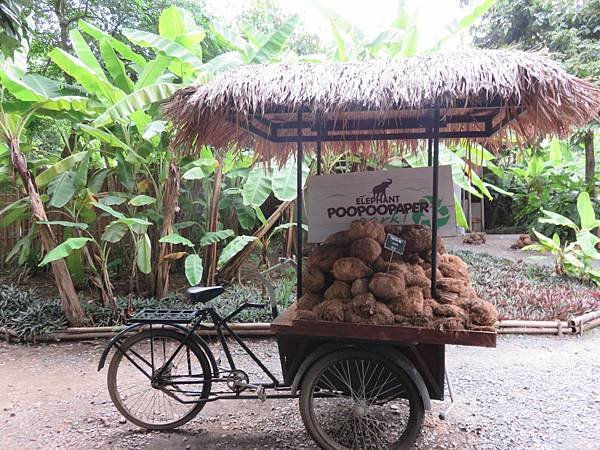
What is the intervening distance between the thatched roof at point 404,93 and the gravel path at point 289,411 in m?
1.89

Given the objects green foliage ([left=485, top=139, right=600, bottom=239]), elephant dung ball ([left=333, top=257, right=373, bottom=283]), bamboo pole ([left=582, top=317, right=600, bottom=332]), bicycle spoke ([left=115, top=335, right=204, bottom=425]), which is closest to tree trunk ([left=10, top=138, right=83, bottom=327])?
bicycle spoke ([left=115, top=335, right=204, bottom=425])

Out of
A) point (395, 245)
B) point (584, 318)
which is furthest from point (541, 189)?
point (395, 245)

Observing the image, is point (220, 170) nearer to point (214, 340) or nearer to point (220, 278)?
point (220, 278)

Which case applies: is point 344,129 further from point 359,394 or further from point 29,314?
point 29,314

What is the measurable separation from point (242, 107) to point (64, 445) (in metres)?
2.33

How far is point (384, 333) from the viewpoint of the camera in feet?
7.54

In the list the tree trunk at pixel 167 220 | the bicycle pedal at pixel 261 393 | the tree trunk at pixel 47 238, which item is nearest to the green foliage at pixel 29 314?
the tree trunk at pixel 47 238

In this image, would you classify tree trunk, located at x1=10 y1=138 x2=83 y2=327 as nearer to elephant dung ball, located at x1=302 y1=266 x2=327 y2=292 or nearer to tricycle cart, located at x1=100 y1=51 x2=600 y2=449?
tricycle cart, located at x1=100 y1=51 x2=600 y2=449

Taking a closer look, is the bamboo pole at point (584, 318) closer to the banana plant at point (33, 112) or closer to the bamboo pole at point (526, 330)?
the bamboo pole at point (526, 330)

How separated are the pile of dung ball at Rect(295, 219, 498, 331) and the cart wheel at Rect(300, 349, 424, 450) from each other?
279mm

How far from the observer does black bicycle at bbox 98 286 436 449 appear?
7.88ft

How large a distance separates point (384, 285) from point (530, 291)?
3840 mm

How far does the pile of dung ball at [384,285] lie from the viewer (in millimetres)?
2318

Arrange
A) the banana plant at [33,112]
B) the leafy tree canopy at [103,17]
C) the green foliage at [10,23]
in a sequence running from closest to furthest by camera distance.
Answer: the green foliage at [10,23] → the banana plant at [33,112] → the leafy tree canopy at [103,17]
